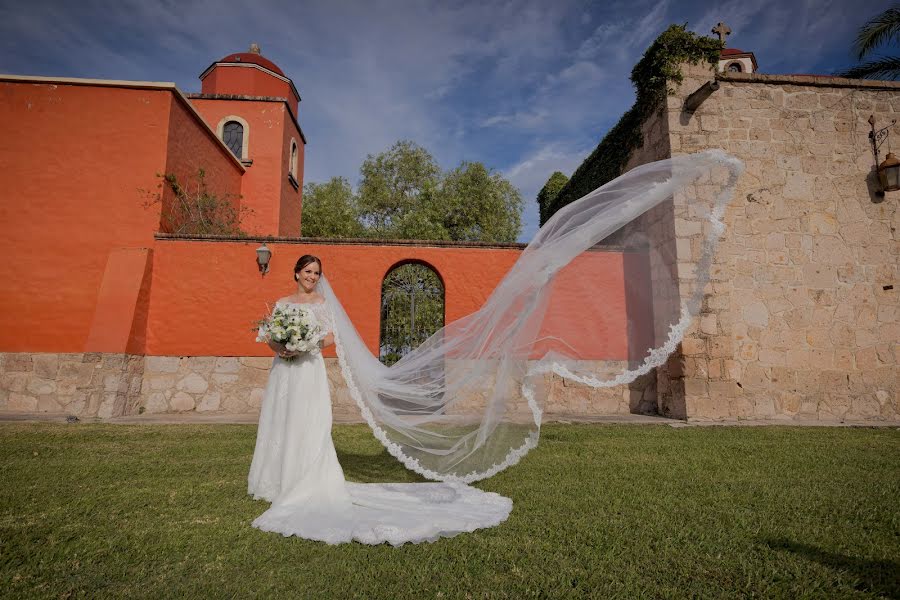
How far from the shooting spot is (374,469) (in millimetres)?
4902

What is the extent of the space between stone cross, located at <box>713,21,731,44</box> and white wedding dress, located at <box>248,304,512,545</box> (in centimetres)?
979

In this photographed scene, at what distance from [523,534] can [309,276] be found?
2824mm

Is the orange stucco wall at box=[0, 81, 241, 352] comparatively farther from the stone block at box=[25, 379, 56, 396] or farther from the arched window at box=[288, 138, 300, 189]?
the arched window at box=[288, 138, 300, 189]

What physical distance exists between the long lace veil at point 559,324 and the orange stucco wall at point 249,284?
6202mm

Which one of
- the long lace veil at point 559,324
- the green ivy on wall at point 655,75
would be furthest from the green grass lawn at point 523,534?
the green ivy on wall at point 655,75

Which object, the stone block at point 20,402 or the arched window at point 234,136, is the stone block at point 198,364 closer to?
the stone block at point 20,402

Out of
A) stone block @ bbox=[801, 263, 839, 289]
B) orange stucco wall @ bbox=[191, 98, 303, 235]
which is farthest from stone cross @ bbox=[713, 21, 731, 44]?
orange stucco wall @ bbox=[191, 98, 303, 235]

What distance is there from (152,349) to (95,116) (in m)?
5.21

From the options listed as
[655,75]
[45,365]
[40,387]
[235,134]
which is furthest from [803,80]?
[235,134]

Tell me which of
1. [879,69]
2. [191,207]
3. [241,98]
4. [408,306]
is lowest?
[408,306]

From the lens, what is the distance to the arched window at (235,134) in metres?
17.1

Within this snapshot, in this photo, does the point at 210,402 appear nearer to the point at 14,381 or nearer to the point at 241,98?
the point at 14,381

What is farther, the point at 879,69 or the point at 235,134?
the point at 235,134

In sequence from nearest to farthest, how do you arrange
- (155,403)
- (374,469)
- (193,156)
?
1. (374,469)
2. (155,403)
3. (193,156)
